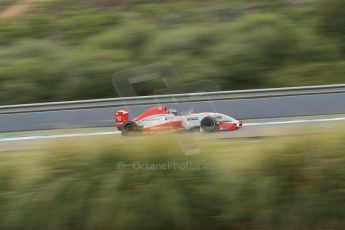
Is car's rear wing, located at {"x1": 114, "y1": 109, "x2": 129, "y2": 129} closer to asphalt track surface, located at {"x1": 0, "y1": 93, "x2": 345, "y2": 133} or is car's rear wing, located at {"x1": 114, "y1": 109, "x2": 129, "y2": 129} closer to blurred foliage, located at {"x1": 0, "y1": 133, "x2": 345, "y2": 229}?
asphalt track surface, located at {"x1": 0, "y1": 93, "x2": 345, "y2": 133}

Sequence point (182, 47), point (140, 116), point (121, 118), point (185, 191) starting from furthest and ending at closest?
point (182, 47) → point (121, 118) → point (140, 116) → point (185, 191)

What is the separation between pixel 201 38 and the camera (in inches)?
611

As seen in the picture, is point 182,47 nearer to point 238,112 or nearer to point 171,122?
point 238,112

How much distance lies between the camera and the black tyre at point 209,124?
23.6 feet

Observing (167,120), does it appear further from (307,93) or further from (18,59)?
(18,59)

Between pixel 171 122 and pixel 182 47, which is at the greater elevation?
pixel 182 47

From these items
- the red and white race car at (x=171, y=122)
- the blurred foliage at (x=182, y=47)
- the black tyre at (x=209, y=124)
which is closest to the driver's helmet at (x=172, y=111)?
the red and white race car at (x=171, y=122)

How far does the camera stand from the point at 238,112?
10398mm

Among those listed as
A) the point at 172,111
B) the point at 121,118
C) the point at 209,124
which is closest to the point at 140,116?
the point at 121,118

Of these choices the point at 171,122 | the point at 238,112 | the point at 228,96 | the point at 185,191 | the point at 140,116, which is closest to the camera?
the point at 185,191

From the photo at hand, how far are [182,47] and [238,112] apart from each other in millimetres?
4938

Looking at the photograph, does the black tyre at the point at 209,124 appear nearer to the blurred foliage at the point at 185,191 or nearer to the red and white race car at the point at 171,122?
the red and white race car at the point at 171,122

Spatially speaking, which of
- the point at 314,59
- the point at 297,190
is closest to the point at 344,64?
the point at 314,59

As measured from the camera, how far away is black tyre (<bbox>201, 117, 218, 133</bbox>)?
23.6 ft
